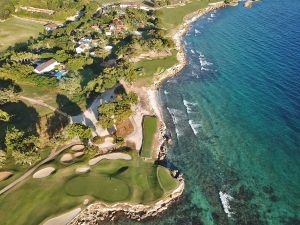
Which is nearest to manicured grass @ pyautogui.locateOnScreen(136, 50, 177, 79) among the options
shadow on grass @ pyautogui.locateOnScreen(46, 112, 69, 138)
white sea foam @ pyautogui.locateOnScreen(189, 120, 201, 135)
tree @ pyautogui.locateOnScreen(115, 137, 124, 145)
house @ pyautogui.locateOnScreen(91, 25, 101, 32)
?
white sea foam @ pyautogui.locateOnScreen(189, 120, 201, 135)

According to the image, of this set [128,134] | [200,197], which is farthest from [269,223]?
[128,134]

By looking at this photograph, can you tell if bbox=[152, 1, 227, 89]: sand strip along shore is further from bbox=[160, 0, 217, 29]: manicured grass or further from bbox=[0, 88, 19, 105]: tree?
bbox=[0, 88, 19, 105]: tree

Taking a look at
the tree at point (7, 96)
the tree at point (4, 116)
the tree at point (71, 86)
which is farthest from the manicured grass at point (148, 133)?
the tree at point (7, 96)

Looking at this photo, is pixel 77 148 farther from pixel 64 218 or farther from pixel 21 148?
pixel 64 218

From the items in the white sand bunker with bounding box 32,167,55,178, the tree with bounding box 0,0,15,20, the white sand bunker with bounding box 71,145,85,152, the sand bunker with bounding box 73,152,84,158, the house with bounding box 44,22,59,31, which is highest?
the tree with bounding box 0,0,15,20

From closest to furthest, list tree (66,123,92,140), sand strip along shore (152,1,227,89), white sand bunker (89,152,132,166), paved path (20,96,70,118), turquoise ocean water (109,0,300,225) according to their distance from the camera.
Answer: turquoise ocean water (109,0,300,225), white sand bunker (89,152,132,166), tree (66,123,92,140), paved path (20,96,70,118), sand strip along shore (152,1,227,89)

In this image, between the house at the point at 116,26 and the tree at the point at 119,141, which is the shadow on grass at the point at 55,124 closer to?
the tree at the point at 119,141

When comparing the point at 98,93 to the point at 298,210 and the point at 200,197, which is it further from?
the point at 298,210
